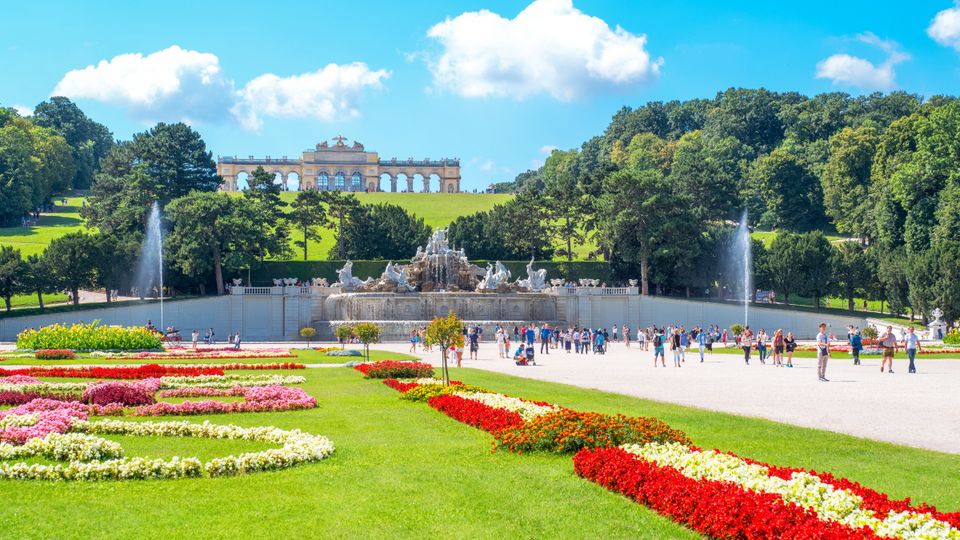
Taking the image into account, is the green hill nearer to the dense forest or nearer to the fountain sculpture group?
the dense forest

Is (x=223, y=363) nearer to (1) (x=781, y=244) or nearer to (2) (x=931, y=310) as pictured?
(2) (x=931, y=310)

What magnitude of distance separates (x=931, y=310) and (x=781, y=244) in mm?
12759

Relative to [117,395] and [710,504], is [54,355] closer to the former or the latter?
[117,395]

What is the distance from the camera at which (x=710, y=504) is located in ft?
28.4

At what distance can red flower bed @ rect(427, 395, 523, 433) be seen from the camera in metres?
14.5

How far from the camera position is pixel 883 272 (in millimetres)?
59156

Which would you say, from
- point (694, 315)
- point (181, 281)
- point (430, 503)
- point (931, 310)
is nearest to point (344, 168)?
point (181, 281)

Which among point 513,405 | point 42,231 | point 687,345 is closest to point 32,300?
point 42,231

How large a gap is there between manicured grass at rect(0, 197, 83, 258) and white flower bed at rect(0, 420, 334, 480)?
197ft

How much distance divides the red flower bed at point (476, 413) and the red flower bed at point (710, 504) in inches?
142

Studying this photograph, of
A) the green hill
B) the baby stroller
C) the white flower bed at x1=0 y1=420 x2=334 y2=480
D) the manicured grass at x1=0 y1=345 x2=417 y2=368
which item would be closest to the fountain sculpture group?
the green hill

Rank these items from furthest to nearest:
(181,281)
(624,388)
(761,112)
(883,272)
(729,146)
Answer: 1. (761,112)
2. (729,146)
3. (181,281)
4. (883,272)
5. (624,388)

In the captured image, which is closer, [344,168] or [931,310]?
A: [931,310]

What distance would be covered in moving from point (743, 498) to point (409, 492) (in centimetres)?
→ 332
